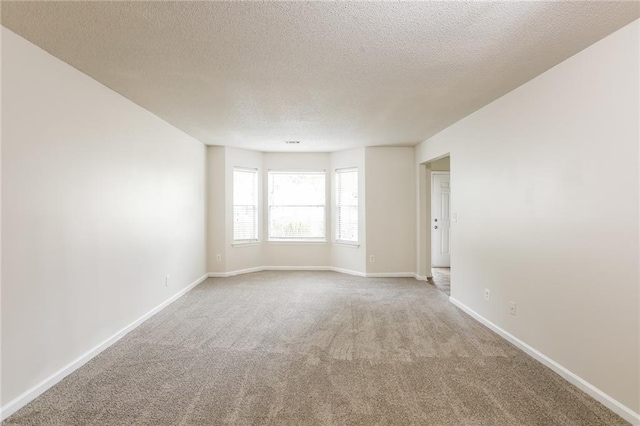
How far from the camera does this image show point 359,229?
20.3 ft

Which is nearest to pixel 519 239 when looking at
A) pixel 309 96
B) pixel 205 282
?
pixel 309 96

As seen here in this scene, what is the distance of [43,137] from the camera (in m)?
2.32

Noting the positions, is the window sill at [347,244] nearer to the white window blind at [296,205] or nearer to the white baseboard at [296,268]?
the white window blind at [296,205]

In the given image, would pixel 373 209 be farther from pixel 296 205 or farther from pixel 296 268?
pixel 296 268

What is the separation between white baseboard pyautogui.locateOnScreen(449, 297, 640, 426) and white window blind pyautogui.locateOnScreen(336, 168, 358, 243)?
3.21 m

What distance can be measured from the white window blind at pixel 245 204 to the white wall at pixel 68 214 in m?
2.21

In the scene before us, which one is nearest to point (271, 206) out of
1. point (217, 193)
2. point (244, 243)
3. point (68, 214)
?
point (244, 243)


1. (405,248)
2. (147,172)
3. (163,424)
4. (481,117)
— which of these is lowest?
(163,424)

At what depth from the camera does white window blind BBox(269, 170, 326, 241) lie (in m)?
6.67

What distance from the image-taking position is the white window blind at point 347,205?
20.7ft

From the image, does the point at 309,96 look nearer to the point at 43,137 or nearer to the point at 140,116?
the point at 140,116

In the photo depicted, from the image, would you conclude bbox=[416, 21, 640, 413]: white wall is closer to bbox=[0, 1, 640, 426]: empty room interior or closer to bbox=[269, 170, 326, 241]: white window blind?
bbox=[0, 1, 640, 426]: empty room interior

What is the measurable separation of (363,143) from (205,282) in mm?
3519

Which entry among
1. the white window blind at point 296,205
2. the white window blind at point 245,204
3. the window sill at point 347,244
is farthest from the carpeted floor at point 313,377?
the white window blind at point 296,205
